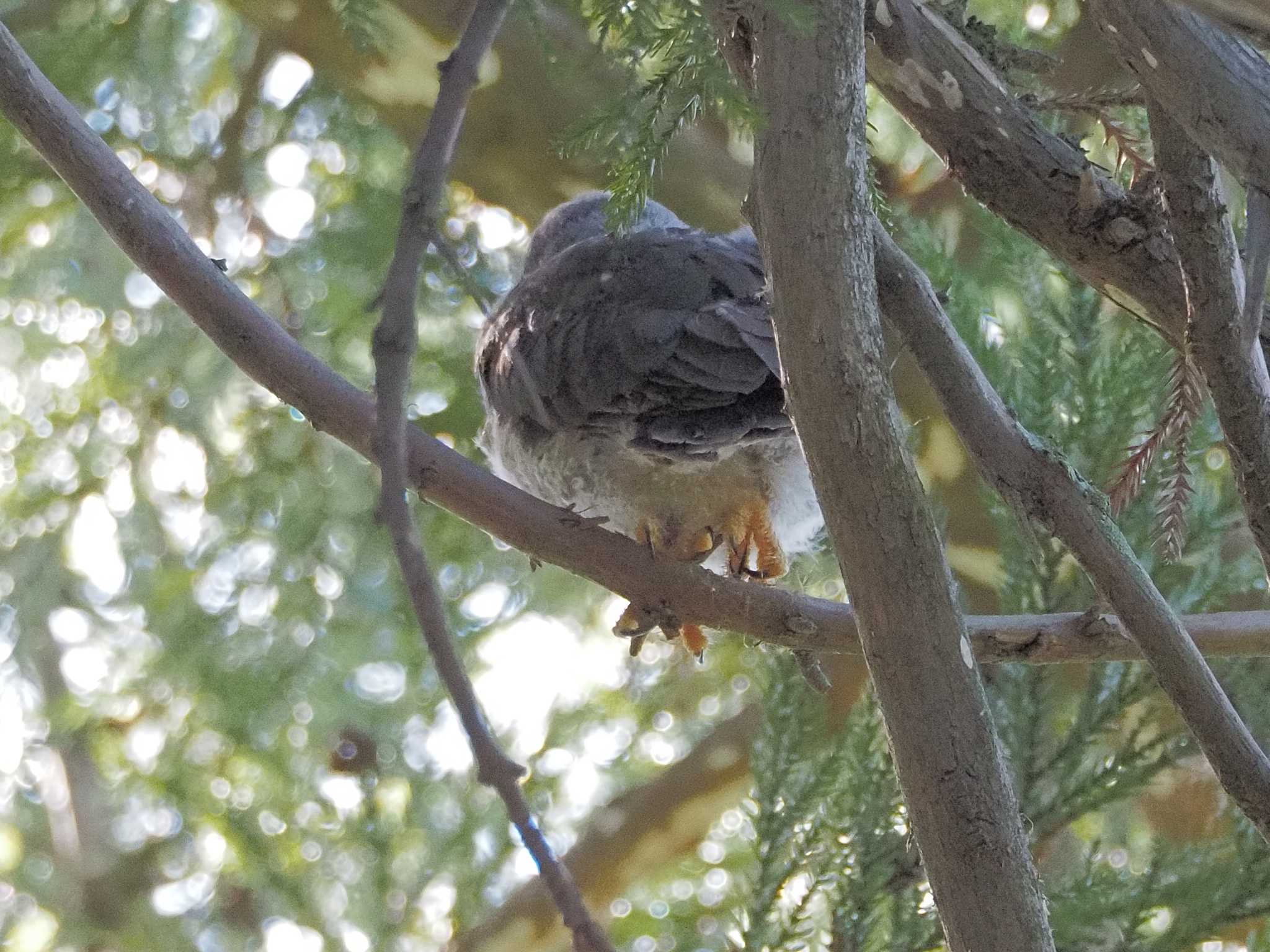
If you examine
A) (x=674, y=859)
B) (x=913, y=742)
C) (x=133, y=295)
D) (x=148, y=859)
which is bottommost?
(x=913, y=742)

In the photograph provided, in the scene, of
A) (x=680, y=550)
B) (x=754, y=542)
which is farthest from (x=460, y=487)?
(x=754, y=542)

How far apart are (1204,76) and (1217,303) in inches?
7.2

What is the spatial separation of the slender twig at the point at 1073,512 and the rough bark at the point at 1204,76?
0.29 m

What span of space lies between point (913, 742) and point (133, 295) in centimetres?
262

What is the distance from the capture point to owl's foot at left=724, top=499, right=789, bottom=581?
206cm

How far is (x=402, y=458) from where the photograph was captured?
27.2 inches

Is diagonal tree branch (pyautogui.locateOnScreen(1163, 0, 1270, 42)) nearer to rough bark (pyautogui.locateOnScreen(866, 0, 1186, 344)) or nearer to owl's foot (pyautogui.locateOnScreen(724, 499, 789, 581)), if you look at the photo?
rough bark (pyautogui.locateOnScreen(866, 0, 1186, 344))

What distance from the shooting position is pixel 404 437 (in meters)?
0.72

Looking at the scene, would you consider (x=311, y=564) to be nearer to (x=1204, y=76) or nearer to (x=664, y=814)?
(x=664, y=814)

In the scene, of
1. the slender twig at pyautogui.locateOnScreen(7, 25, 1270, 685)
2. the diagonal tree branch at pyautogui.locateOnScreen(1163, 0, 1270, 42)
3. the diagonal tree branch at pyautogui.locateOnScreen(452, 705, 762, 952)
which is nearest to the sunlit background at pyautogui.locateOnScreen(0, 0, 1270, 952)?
the diagonal tree branch at pyautogui.locateOnScreen(452, 705, 762, 952)

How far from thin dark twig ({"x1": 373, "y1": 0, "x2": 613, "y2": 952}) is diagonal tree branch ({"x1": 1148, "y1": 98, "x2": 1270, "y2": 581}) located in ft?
1.73

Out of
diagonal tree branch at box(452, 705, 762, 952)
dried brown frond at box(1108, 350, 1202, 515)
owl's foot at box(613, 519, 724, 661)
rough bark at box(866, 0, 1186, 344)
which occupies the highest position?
diagonal tree branch at box(452, 705, 762, 952)

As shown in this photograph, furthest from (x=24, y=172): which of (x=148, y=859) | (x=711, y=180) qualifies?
(x=148, y=859)

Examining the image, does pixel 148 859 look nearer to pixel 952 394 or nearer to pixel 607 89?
pixel 607 89
